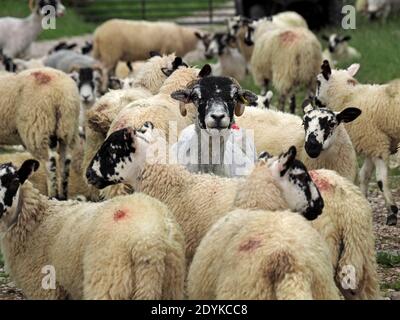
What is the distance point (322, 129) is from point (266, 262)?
3687 mm

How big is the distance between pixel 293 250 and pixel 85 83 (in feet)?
30.0

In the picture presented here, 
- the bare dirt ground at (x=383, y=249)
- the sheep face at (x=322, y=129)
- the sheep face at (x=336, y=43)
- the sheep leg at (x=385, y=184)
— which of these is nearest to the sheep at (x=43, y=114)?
the bare dirt ground at (x=383, y=249)

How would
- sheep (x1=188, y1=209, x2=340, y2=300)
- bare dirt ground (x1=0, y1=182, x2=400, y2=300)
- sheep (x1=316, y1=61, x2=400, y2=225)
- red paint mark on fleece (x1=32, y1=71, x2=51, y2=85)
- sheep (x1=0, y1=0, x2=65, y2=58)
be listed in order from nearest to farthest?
sheep (x1=188, y1=209, x2=340, y2=300) → bare dirt ground (x1=0, y1=182, x2=400, y2=300) → sheep (x1=316, y1=61, x2=400, y2=225) → red paint mark on fleece (x1=32, y1=71, x2=51, y2=85) → sheep (x1=0, y1=0, x2=65, y2=58)

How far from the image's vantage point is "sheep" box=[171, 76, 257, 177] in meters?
8.74

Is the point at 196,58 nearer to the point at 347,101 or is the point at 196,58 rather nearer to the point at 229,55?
the point at 229,55

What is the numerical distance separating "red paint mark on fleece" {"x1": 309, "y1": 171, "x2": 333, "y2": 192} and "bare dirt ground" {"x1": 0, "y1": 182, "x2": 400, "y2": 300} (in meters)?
1.11

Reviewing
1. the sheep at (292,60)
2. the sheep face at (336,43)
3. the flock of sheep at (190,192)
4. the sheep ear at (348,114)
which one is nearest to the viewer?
the flock of sheep at (190,192)

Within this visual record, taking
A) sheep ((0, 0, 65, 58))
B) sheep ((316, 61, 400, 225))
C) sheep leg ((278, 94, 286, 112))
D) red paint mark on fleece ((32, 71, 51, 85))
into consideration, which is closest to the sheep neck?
red paint mark on fleece ((32, 71, 51, 85))

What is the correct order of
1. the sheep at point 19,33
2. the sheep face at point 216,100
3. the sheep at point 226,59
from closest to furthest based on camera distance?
1. the sheep face at point 216,100
2. the sheep at point 19,33
3. the sheep at point 226,59

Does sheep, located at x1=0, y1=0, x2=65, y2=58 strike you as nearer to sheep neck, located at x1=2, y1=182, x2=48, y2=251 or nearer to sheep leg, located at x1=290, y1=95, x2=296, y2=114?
sheep leg, located at x1=290, y1=95, x2=296, y2=114

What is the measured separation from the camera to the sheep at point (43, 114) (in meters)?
11.7

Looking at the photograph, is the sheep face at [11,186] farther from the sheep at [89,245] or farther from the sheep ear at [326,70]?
the sheep ear at [326,70]
